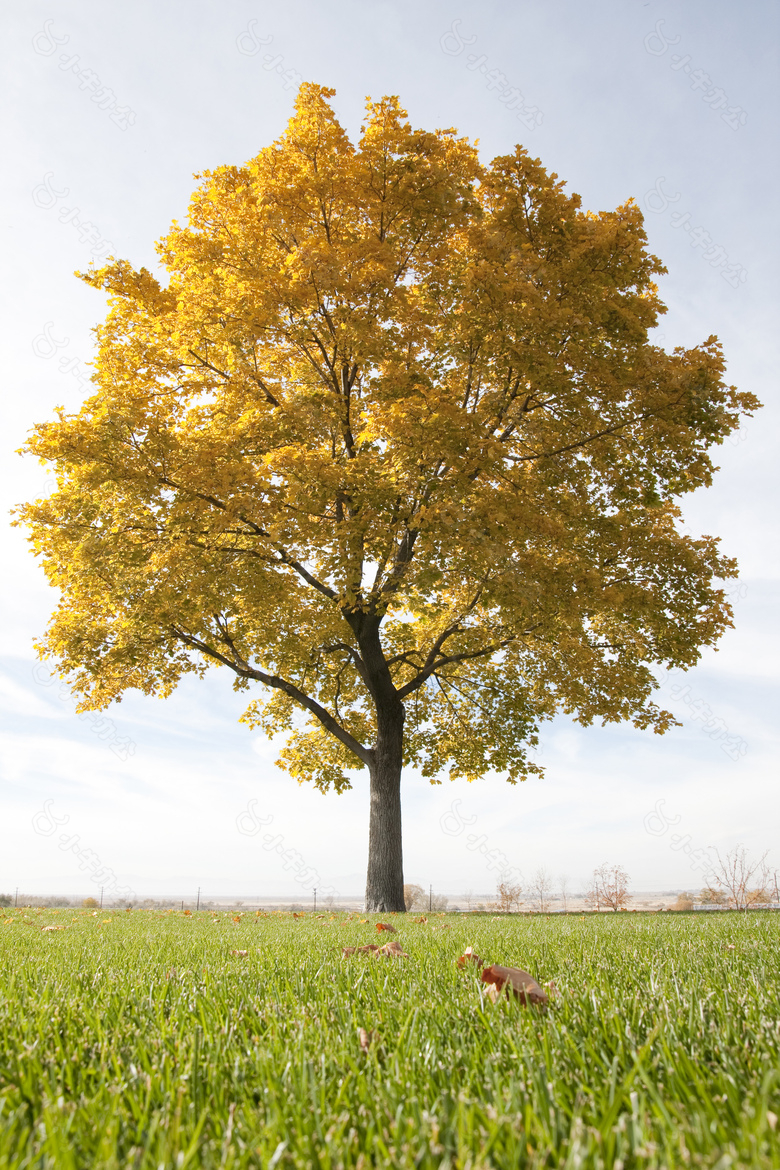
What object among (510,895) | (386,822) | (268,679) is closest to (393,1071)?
(386,822)

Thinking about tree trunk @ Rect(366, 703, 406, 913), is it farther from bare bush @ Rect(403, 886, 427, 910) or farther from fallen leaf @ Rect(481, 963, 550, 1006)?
bare bush @ Rect(403, 886, 427, 910)

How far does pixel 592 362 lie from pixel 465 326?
2.40 meters

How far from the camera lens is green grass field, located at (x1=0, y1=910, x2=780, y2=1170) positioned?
0.94 meters

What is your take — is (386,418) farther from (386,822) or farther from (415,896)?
(415,896)

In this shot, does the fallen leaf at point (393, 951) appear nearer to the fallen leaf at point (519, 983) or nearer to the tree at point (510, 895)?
the fallen leaf at point (519, 983)

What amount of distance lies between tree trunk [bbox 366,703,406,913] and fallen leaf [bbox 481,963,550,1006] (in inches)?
472

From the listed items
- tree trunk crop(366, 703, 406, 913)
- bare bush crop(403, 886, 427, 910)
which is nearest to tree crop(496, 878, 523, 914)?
bare bush crop(403, 886, 427, 910)

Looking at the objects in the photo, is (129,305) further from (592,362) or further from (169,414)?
(592,362)

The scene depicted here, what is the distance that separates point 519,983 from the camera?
2.03 metres

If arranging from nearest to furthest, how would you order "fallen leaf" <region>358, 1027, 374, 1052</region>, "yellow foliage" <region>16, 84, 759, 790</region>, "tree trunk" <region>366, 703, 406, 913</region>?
"fallen leaf" <region>358, 1027, 374, 1052</region> → "yellow foliage" <region>16, 84, 759, 790</region> → "tree trunk" <region>366, 703, 406, 913</region>

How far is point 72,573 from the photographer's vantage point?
12531mm

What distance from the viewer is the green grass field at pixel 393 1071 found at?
3.08 ft

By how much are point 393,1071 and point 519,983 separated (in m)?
0.86

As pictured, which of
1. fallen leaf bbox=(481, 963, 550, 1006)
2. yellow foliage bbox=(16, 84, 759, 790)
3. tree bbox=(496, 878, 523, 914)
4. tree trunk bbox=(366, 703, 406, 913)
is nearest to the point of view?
fallen leaf bbox=(481, 963, 550, 1006)
